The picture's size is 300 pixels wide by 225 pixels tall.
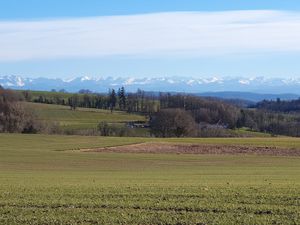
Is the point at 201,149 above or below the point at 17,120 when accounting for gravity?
below

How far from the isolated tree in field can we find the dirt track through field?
4342 cm

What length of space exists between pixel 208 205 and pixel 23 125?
8282 centimetres

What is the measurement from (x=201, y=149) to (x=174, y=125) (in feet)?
158

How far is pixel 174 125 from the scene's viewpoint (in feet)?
344

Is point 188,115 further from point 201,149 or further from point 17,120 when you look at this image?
point 201,149

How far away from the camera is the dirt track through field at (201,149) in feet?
176

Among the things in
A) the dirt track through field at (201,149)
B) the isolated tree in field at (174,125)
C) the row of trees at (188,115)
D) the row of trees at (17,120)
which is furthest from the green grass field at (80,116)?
the dirt track through field at (201,149)

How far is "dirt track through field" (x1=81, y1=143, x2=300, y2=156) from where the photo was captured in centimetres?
5364

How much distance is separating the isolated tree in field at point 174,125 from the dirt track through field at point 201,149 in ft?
142

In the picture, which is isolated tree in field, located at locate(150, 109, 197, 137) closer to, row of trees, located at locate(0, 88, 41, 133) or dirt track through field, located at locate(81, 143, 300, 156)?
row of trees, located at locate(0, 88, 41, 133)

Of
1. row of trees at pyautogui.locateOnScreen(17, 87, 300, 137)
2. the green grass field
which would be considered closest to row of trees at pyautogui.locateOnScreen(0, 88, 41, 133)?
row of trees at pyautogui.locateOnScreen(17, 87, 300, 137)

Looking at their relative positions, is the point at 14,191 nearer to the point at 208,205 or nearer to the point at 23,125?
the point at 208,205

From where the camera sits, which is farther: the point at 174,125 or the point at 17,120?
the point at 174,125

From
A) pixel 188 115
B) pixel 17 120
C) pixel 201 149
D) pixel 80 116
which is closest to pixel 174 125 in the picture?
pixel 188 115
